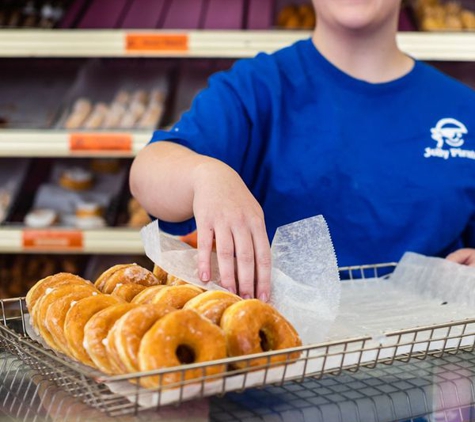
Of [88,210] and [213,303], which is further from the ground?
[213,303]

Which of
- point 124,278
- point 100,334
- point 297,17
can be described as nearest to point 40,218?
point 297,17

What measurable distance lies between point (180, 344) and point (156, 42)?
2.06 metres

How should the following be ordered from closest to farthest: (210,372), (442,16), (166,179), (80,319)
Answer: (210,372), (80,319), (166,179), (442,16)

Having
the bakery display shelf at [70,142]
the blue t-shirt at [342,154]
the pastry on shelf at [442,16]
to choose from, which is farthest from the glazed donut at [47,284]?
the pastry on shelf at [442,16]

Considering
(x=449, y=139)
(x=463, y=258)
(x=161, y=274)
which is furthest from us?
(x=449, y=139)

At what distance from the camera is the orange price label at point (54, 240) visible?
294 cm

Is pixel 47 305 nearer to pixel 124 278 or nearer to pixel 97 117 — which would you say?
pixel 124 278

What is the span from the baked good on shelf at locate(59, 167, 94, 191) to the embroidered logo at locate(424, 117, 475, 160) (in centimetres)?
182

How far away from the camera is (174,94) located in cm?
325

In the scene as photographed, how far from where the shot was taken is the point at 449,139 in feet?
5.78

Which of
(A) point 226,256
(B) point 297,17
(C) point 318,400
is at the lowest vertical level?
(C) point 318,400

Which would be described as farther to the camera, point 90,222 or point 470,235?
point 90,222

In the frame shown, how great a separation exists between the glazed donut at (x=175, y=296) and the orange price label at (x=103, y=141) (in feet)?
6.10

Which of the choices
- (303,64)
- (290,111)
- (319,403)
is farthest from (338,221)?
(319,403)
